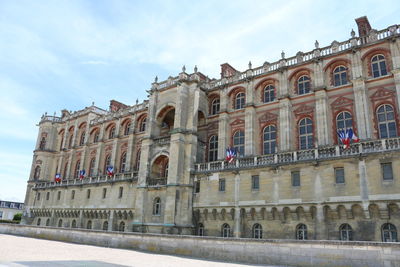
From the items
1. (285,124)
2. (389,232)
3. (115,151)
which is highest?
(115,151)

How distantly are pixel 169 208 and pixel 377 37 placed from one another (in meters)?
24.1

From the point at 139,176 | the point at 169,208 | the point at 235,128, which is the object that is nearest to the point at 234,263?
the point at 169,208

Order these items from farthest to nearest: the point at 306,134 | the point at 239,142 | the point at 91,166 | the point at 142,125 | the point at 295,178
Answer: the point at 91,166 → the point at 142,125 → the point at 239,142 → the point at 306,134 → the point at 295,178

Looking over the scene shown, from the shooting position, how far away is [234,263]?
17125 millimetres

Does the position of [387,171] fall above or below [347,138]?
below

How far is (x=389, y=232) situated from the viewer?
853 inches

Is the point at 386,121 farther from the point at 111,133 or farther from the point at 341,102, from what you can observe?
the point at 111,133

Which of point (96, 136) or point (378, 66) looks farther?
point (96, 136)

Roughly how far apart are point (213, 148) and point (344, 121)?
13.9 metres

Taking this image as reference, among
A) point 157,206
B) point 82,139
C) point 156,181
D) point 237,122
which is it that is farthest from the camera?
point 82,139

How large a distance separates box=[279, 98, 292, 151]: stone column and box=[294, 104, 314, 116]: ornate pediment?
0.64m

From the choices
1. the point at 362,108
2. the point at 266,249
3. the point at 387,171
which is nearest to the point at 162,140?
the point at 362,108

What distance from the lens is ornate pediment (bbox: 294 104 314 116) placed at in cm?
2962

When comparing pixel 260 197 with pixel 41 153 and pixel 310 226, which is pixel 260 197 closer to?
pixel 310 226
